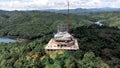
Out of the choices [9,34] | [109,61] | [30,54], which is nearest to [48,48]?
[30,54]

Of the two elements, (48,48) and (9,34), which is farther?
(9,34)

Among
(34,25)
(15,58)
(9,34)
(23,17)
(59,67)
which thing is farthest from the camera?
(23,17)

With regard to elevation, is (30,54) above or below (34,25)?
above

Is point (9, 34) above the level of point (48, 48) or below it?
below

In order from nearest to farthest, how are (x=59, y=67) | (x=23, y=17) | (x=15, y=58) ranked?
1. (x=59, y=67)
2. (x=15, y=58)
3. (x=23, y=17)

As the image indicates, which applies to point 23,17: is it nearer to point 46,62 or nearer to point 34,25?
point 34,25

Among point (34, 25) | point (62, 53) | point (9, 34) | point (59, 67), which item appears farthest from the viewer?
point (34, 25)

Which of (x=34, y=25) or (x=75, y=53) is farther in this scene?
(x=34, y=25)

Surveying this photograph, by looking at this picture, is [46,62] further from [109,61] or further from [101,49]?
[101,49]

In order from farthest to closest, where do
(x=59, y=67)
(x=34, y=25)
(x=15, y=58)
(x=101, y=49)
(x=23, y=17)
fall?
(x=23, y=17), (x=34, y=25), (x=101, y=49), (x=15, y=58), (x=59, y=67)

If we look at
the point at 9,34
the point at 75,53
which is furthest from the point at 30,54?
the point at 9,34
